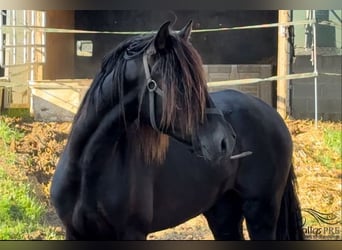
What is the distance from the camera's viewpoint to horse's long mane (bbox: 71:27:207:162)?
5.28ft

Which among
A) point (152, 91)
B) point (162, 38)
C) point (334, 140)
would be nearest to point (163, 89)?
point (152, 91)

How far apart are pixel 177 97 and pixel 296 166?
2.02ft

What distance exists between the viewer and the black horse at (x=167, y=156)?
5.35 ft

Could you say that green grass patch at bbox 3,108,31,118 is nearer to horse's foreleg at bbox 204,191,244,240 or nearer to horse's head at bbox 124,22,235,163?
horse's head at bbox 124,22,235,163

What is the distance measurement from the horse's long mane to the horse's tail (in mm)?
499

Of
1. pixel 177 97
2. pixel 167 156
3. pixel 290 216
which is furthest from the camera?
pixel 290 216

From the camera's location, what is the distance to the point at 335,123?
2041 mm

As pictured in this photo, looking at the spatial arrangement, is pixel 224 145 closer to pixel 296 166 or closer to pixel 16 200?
pixel 296 166

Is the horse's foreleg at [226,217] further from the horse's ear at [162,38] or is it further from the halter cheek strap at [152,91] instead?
the horse's ear at [162,38]

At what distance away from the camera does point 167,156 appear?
6.08 feet

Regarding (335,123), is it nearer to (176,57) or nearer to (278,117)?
(278,117)

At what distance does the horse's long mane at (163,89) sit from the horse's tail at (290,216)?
1.64ft

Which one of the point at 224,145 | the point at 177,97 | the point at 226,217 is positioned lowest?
the point at 226,217

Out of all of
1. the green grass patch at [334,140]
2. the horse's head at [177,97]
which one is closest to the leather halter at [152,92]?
the horse's head at [177,97]
